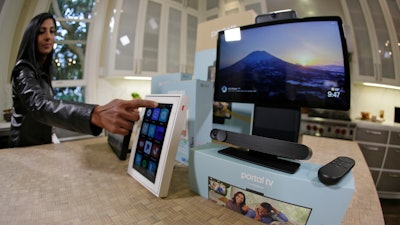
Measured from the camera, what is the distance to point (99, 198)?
0.39m

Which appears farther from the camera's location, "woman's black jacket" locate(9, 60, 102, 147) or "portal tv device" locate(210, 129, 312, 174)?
"woman's black jacket" locate(9, 60, 102, 147)

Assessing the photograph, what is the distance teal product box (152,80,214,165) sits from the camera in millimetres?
566

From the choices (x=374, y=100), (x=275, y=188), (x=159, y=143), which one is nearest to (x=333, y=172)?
(x=275, y=188)

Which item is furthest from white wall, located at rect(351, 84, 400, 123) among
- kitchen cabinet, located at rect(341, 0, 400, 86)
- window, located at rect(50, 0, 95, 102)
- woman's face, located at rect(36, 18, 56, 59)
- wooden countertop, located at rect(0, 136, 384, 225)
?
window, located at rect(50, 0, 95, 102)

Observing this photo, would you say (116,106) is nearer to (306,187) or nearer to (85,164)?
(85,164)

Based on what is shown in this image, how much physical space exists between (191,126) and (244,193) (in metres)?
0.29

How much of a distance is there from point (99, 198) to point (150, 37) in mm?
2203

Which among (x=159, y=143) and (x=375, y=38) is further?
(x=375, y=38)

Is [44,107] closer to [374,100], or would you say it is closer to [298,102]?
[298,102]

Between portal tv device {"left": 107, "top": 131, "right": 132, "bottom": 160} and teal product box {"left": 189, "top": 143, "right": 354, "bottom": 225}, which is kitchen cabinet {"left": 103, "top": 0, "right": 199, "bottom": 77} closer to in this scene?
portal tv device {"left": 107, "top": 131, "right": 132, "bottom": 160}

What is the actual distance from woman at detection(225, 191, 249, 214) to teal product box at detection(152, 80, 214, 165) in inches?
9.6

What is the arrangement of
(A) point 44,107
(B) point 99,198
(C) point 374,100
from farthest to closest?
1. (C) point 374,100
2. (A) point 44,107
3. (B) point 99,198

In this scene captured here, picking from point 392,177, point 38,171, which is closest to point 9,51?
point 38,171

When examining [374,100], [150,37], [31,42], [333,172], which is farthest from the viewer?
[150,37]
